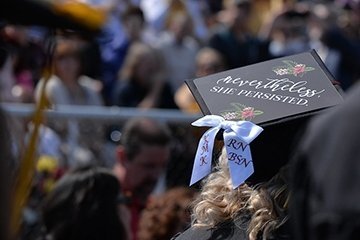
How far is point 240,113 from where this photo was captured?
10.6ft

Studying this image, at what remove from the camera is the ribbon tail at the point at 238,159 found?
309 cm

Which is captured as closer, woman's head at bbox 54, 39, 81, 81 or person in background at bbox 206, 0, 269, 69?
Answer: woman's head at bbox 54, 39, 81, 81

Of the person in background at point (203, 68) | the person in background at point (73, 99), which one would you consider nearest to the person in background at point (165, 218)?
the person in background at point (73, 99)

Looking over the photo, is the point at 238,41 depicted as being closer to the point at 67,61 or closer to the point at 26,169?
the point at 67,61

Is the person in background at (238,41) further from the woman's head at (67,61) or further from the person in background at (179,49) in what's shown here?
the woman's head at (67,61)

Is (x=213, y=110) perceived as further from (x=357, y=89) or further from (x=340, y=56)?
(x=340, y=56)

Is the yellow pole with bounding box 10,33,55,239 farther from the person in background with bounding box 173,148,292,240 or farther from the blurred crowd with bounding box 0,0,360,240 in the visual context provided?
the person in background with bounding box 173,148,292,240

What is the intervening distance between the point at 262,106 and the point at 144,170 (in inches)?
114

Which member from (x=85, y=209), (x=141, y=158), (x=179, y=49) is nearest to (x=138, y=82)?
(x=179, y=49)

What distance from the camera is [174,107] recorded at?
891 centimetres

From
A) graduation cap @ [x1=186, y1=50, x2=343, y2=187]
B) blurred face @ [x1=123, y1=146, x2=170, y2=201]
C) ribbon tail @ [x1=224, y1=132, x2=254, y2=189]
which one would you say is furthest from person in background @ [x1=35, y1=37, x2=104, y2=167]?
ribbon tail @ [x1=224, y1=132, x2=254, y2=189]

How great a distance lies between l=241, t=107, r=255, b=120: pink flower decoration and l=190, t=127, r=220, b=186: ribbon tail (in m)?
0.09

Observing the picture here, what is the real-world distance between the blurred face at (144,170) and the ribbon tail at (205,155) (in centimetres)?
267

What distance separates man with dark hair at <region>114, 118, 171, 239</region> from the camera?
19.6 ft
